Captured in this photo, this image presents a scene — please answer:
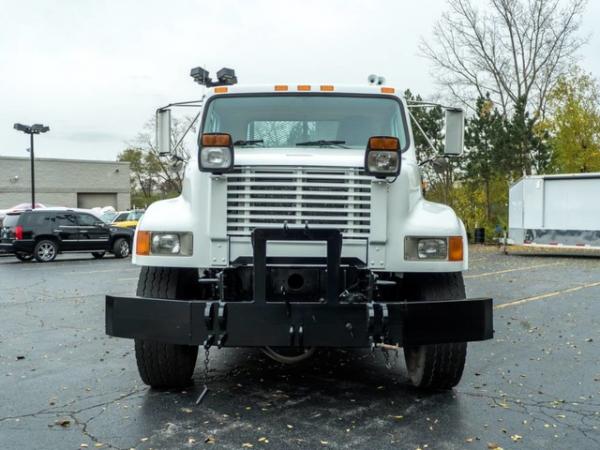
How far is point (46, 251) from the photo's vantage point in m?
19.6

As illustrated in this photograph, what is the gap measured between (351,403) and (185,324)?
141cm

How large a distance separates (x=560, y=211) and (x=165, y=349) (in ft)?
60.6

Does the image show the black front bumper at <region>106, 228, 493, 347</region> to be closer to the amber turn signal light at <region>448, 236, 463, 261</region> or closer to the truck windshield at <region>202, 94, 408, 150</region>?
the amber turn signal light at <region>448, 236, 463, 261</region>

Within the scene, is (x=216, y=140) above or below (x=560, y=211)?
above

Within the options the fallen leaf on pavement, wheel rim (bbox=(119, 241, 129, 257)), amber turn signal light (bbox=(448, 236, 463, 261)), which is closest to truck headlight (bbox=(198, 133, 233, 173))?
amber turn signal light (bbox=(448, 236, 463, 261))

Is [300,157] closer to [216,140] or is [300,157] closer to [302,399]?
[216,140]

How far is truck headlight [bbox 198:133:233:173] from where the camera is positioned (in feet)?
14.4

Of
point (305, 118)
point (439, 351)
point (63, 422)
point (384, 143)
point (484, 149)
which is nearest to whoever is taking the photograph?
point (63, 422)

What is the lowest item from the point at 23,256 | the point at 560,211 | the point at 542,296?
the point at 23,256

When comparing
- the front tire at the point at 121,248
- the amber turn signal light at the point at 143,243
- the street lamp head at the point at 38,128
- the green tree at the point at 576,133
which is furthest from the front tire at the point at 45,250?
the green tree at the point at 576,133

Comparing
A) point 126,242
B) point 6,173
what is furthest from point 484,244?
point 6,173

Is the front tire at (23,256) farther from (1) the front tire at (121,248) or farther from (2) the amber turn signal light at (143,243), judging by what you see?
(2) the amber turn signal light at (143,243)

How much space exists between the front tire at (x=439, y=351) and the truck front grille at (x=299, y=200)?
0.63m

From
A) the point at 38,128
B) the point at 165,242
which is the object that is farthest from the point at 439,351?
the point at 38,128
